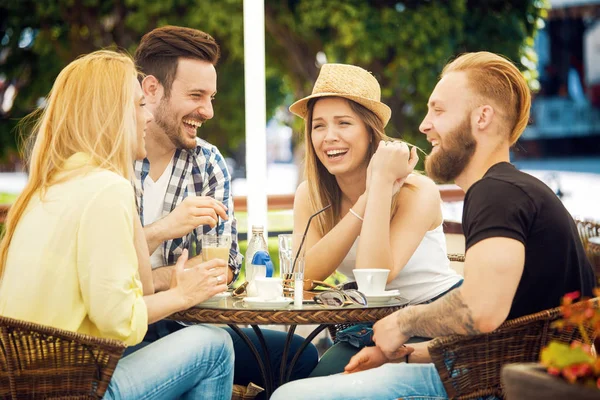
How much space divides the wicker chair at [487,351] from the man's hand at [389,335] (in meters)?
0.21

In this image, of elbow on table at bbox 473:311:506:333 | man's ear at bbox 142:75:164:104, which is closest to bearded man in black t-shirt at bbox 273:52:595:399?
elbow on table at bbox 473:311:506:333

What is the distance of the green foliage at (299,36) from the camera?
938 cm

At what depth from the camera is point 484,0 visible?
32.3 ft

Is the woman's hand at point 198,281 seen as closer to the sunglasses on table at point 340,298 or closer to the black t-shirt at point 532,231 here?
the sunglasses on table at point 340,298

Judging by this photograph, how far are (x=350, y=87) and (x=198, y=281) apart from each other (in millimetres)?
1121

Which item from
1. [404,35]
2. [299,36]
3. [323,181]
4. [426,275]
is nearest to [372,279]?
[426,275]

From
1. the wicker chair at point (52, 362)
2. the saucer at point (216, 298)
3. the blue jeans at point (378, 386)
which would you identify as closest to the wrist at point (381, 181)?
the saucer at point (216, 298)

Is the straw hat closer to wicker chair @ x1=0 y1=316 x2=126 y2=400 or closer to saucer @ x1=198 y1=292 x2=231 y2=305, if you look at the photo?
saucer @ x1=198 y1=292 x2=231 y2=305

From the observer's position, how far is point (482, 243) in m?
2.30

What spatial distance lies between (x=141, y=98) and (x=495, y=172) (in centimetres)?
111

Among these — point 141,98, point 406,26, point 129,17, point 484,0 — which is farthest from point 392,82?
point 141,98

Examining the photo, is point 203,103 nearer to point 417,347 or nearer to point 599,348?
point 417,347

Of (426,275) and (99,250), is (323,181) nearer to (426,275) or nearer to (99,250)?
(426,275)

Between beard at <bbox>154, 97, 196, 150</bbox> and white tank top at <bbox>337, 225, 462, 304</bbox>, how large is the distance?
1.02 meters
